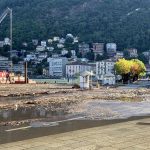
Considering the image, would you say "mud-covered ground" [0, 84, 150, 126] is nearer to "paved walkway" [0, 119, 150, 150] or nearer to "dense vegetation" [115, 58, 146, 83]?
"paved walkway" [0, 119, 150, 150]

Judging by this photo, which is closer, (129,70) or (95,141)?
(95,141)

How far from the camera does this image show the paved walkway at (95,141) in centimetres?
807

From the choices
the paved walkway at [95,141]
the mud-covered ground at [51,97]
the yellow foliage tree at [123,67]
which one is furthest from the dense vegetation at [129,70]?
the paved walkway at [95,141]

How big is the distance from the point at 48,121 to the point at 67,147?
16.3ft

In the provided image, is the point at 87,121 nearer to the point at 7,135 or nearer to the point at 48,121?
the point at 48,121

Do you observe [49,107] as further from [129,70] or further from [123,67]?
[123,67]

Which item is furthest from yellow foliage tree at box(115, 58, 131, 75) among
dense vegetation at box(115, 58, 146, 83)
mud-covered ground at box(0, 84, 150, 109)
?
mud-covered ground at box(0, 84, 150, 109)

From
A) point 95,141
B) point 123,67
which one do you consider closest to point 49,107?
point 95,141

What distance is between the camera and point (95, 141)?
28.5 ft

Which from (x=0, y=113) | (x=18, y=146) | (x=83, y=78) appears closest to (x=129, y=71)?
(x=83, y=78)

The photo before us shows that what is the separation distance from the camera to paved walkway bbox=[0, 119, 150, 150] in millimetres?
8070

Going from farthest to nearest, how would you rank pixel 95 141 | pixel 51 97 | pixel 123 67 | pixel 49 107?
pixel 123 67, pixel 51 97, pixel 49 107, pixel 95 141

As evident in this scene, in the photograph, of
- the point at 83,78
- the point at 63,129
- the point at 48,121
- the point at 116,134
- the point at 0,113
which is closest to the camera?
the point at 116,134

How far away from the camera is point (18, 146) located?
8.10 metres
